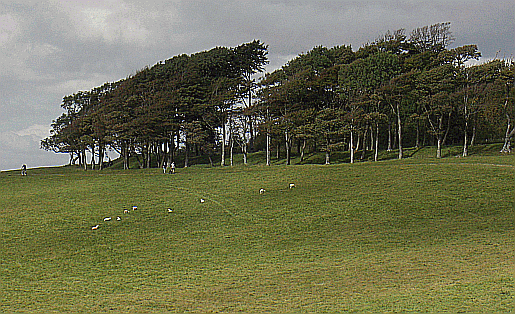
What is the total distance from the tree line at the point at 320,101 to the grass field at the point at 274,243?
66.6 ft

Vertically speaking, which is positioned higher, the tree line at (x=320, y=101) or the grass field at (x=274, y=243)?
the tree line at (x=320, y=101)

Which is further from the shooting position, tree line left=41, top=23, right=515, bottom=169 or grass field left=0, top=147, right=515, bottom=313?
tree line left=41, top=23, right=515, bottom=169

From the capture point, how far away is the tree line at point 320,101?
57709 mm

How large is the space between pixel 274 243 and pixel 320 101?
47.4 m

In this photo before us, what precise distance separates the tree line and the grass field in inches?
799

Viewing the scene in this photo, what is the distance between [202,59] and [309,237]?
Result: 190 ft

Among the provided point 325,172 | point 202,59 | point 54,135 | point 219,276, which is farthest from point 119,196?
point 54,135

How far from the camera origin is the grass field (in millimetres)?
12914

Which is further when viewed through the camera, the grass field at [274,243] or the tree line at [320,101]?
the tree line at [320,101]

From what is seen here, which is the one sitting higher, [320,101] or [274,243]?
[320,101]

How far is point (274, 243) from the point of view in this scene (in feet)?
70.4

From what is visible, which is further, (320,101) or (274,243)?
(320,101)

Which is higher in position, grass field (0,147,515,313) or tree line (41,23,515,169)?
tree line (41,23,515,169)

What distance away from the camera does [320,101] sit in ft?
219
